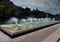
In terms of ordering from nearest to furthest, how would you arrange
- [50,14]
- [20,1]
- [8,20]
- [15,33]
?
[15,33]
[8,20]
[20,1]
[50,14]

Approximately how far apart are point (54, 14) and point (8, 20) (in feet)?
31.4

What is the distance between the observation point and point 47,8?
22.7m

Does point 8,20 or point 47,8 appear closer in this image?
point 8,20

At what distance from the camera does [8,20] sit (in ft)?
58.1

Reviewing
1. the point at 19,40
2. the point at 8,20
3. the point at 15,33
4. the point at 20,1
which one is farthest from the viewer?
the point at 20,1

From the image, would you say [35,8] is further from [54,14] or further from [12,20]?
[12,20]

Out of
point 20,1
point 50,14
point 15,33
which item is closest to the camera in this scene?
point 15,33

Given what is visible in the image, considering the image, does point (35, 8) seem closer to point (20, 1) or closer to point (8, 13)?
point (20, 1)

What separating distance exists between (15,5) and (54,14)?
23.8 ft

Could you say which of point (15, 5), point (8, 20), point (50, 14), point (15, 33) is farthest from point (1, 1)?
point (15, 33)

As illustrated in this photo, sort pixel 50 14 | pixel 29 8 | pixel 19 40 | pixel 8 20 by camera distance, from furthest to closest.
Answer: pixel 50 14 → pixel 29 8 → pixel 8 20 → pixel 19 40

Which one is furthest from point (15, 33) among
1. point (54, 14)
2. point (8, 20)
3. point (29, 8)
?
point (54, 14)

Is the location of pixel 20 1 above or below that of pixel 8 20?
above

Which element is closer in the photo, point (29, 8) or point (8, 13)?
point (8, 13)
